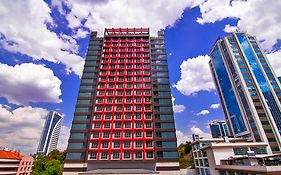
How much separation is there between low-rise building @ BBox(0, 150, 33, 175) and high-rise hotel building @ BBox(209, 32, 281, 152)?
10577 cm

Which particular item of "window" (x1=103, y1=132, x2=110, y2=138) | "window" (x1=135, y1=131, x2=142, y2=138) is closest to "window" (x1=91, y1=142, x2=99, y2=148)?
"window" (x1=103, y1=132, x2=110, y2=138)

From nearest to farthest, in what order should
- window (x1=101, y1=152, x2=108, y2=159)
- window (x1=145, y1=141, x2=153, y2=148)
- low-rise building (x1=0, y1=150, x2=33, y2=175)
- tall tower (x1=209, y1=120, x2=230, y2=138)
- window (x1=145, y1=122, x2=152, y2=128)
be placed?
window (x1=101, y1=152, x2=108, y2=159)
window (x1=145, y1=141, x2=153, y2=148)
window (x1=145, y1=122, x2=152, y2=128)
low-rise building (x1=0, y1=150, x2=33, y2=175)
tall tower (x1=209, y1=120, x2=230, y2=138)

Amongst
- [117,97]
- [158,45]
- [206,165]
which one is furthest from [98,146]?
[158,45]

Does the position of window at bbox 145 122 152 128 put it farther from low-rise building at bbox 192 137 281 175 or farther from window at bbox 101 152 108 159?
low-rise building at bbox 192 137 281 175

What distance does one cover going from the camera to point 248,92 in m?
69.4

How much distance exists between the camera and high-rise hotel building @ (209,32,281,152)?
62469 mm

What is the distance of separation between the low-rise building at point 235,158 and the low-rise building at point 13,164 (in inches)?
3282

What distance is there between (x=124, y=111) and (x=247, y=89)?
55423 mm

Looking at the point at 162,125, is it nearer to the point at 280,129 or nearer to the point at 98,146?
the point at 98,146

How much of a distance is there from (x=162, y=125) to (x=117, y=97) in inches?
789

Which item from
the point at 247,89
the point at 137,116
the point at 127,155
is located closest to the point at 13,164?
the point at 127,155

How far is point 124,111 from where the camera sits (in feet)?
190

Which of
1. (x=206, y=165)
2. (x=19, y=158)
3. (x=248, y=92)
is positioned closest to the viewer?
(x=206, y=165)

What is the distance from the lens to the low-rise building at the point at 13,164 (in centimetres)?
7031
